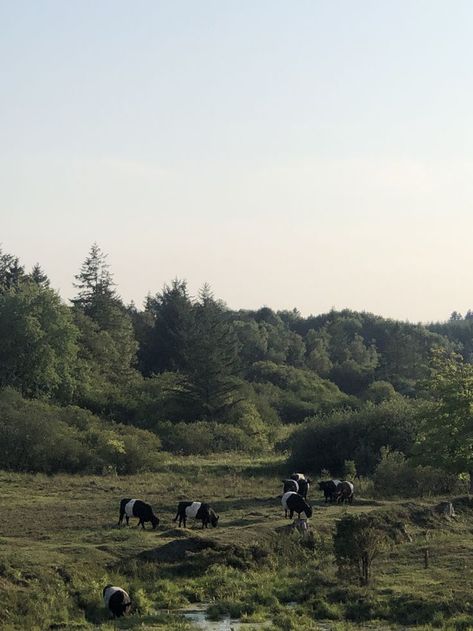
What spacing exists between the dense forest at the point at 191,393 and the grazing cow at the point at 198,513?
1295 cm

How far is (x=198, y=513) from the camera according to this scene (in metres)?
32.9

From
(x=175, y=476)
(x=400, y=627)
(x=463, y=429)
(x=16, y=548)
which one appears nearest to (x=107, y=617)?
(x=16, y=548)

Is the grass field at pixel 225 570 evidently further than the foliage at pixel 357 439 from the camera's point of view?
No

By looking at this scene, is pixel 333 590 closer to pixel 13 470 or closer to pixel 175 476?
pixel 175 476

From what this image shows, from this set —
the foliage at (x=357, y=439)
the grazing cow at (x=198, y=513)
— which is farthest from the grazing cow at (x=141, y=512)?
the foliage at (x=357, y=439)

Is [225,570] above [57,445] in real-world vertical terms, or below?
below

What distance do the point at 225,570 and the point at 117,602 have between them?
17.1ft

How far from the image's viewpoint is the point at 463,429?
135ft

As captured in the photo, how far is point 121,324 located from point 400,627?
75.3 metres

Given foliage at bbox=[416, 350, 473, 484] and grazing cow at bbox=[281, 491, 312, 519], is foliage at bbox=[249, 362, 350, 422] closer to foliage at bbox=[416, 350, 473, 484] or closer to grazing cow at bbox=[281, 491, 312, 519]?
foliage at bbox=[416, 350, 473, 484]

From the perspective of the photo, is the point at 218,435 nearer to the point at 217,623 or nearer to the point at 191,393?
the point at 191,393

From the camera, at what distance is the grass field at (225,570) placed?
75.0 ft

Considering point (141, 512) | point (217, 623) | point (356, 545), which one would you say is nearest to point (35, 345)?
point (141, 512)

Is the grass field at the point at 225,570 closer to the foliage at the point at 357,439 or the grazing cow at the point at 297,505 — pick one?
the grazing cow at the point at 297,505
